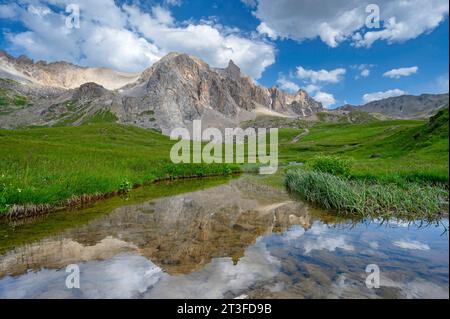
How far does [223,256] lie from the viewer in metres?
13.1

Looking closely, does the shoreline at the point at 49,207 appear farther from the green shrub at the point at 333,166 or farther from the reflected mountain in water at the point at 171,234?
the green shrub at the point at 333,166

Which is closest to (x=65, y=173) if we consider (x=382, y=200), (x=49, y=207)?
(x=49, y=207)

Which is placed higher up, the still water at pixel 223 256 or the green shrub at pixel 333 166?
the green shrub at pixel 333 166

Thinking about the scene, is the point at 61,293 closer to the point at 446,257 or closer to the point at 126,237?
the point at 126,237

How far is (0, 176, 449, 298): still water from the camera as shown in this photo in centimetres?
997

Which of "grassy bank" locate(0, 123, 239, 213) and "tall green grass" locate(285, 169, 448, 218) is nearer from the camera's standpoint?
"tall green grass" locate(285, 169, 448, 218)

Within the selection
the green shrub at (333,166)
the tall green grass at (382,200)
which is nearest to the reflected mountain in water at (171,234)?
the tall green grass at (382,200)

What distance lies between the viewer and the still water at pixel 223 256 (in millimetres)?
9969

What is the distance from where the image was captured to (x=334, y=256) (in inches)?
507

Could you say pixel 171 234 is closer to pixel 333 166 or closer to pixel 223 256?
pixel 223 256

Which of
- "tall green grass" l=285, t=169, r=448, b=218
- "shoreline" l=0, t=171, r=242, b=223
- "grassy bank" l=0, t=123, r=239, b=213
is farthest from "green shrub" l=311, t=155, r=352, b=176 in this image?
"shoreline" l=0, t=171, r=242, b=223

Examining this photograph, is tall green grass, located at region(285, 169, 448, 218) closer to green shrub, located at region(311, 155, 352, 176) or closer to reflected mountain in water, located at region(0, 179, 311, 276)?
reflected mountain in water, located at region(0, 179, 311, 276)

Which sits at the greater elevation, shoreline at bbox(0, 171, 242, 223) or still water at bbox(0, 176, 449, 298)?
shoreline at bbox(0, 171, 242, 223)

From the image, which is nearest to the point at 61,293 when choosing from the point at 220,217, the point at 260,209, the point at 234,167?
the point at 220,217
